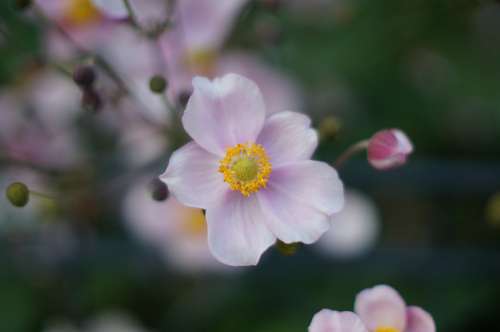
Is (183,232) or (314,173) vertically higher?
(183,232)

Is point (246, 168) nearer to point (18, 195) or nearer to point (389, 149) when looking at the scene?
point (389, 149)

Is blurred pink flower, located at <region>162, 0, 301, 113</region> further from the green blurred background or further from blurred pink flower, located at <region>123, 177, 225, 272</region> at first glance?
blurred pink flower, located at <region>123, 177, 225, 272</region>

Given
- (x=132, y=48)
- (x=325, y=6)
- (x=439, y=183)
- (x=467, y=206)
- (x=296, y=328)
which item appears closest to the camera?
(x=132, y=48)

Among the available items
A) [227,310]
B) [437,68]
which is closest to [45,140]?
[227,310]

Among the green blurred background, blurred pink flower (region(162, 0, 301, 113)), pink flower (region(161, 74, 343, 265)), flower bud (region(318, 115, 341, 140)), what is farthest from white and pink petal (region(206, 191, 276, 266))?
the green blurred background

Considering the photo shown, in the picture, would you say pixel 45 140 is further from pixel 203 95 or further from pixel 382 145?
pixel 382 145

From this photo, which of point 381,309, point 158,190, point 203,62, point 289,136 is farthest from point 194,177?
point 203,62
